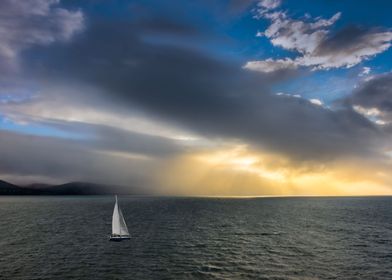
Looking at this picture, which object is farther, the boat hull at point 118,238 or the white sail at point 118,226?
the white sail at point 118,226

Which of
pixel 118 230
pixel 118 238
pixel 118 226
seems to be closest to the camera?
pixel 118 238

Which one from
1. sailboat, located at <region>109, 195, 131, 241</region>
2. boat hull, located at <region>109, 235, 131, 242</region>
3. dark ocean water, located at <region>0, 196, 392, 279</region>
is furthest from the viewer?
sailboat, located at <region>109, 195, 131, 241</region>

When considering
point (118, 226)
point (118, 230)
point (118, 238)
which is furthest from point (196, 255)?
point (118, 226)

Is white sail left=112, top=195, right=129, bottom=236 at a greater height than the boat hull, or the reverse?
white sail left=112, top=195, right=129, bottom=236

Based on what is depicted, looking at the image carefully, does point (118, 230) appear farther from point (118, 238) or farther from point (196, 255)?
point (196, 255)

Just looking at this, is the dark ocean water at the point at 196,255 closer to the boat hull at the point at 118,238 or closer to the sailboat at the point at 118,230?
the boat hull at the point at 118,238

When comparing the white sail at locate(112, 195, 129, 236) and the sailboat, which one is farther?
the white sail at locate(112, 195, 129, 236)

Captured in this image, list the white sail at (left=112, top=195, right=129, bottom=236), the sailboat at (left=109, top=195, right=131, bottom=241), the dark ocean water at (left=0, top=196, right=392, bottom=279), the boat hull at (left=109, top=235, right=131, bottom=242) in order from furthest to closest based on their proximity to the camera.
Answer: the white sail at (left=112, top=195, right=129, bottom=236), the sailboat at (left=109, top=195, right=131, bottom=241), the boat hull at (left=109, top=235, right=131, bottom=242), the dark ocean water at (left=0, top=196, right=392, bottom=279)

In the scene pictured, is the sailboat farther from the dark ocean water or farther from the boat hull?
the dark ocean water

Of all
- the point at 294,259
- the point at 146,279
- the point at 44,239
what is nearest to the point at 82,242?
the point at 44,239

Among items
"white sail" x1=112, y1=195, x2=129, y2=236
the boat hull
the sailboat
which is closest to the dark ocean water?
the boat hull

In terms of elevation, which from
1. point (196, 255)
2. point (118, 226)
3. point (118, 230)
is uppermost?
point (118, 226)

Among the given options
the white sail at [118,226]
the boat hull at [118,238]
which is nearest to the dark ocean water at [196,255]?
the boat hull at [118,238]

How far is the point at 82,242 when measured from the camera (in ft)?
269
